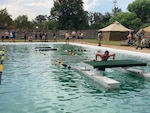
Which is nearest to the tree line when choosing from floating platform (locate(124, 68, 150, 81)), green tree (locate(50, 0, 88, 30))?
green tree (locate(50, 0, 88, 30))

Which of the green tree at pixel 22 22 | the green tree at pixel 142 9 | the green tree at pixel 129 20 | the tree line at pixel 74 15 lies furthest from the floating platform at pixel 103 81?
the green tree at pixel 22 22

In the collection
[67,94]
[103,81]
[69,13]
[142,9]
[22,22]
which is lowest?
[67,94]

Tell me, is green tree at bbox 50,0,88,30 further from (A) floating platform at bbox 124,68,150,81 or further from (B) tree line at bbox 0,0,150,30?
(A) floating platform at bbox 124,68,150,81

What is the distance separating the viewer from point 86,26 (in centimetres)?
7450

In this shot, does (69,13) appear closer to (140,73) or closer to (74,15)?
(74,15)

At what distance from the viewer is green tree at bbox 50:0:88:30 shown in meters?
69.6

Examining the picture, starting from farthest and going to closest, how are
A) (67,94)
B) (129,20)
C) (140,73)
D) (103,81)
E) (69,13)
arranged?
1. (69,13)
2. (129,20)
3. (140,73)
4. (103,81)
5. (67,94)

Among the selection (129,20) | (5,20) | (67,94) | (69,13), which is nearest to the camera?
(67,94)

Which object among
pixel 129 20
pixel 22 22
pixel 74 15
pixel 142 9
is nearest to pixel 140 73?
pixel 129 20

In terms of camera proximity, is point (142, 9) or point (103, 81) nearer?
point (103, 81)

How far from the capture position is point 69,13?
7019 centimetres

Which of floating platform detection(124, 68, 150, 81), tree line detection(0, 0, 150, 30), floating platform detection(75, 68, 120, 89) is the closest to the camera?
floating platform detection(75, 68, 120, 89)

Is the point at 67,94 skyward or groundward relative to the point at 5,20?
groundward

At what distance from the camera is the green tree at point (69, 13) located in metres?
69.6
